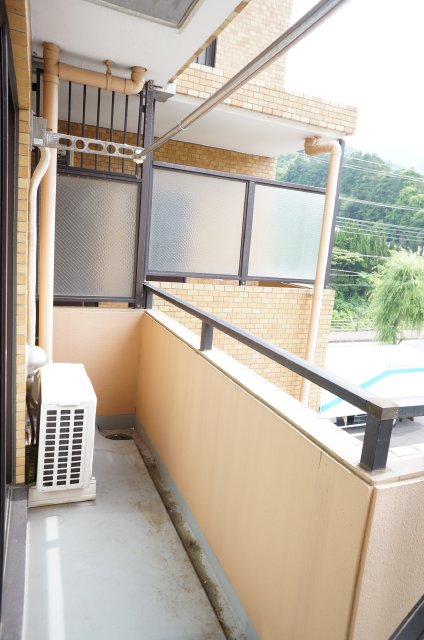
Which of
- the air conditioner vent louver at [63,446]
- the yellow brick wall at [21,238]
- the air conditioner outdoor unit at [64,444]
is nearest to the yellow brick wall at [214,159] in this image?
the yellow brick wall at [21,238]

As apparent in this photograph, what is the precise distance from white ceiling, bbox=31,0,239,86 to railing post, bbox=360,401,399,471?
2.18m

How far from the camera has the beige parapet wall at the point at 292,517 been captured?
1.31 meters

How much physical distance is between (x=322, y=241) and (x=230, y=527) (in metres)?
3.58

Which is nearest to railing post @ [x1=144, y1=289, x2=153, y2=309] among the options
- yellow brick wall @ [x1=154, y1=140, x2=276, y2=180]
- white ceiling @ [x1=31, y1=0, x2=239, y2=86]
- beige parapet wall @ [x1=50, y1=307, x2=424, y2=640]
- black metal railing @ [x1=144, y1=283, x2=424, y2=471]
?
beige parapet wall @ [x1=50, y1=307, x2=424, y2=640]

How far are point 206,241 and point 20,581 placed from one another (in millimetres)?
3220

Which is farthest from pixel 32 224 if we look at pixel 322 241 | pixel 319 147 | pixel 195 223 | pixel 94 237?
pixel 319 147

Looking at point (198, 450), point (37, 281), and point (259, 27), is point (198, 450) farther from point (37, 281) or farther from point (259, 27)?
point (259, 27)

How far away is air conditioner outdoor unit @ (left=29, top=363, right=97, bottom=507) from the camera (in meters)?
2.67

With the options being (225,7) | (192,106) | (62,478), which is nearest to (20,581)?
(62,478)

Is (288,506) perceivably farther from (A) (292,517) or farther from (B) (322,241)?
(B) (322,241)

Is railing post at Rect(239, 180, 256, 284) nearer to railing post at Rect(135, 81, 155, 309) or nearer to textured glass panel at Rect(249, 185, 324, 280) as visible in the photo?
textured glass panel at Rect(249, 185, 324, 280)

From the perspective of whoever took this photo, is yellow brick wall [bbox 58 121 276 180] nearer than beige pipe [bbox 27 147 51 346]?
No

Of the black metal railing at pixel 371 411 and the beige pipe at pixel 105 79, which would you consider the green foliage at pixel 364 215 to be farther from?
the black metal railing at pixel 371 411

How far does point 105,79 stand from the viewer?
339cm
